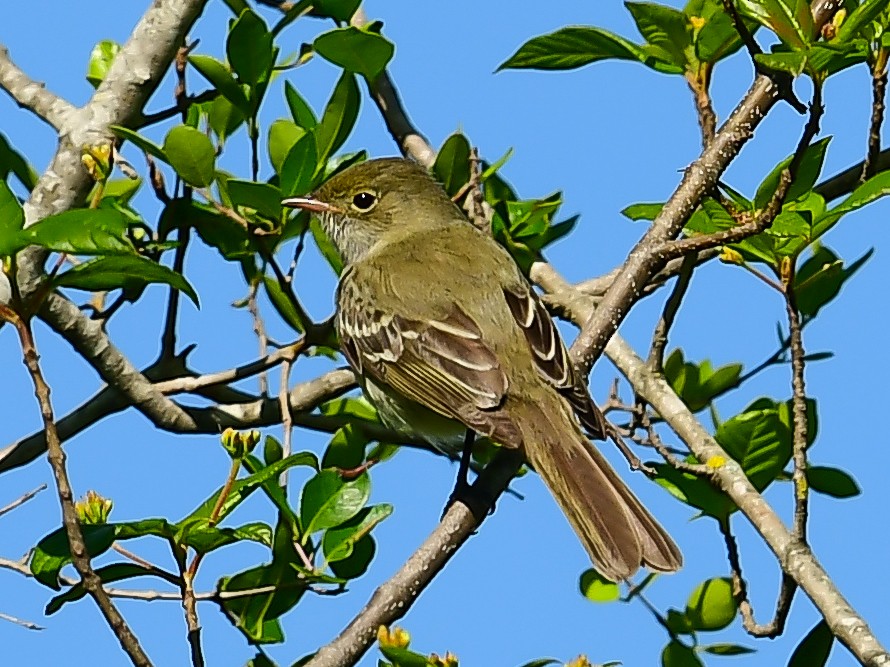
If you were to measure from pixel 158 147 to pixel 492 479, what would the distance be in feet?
4.59

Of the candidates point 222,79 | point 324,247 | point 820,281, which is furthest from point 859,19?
point 324,247

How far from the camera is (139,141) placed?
4.02m

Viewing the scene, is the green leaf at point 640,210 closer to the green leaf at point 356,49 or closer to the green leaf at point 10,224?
the green leaf at point 356,49

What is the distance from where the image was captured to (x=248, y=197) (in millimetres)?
4137

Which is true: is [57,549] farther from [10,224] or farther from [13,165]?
[13,165]

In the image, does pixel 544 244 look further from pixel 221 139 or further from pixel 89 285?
pixel 89 285

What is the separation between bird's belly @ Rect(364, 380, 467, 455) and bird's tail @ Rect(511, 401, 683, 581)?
42cm

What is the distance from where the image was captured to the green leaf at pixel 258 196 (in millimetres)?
4047

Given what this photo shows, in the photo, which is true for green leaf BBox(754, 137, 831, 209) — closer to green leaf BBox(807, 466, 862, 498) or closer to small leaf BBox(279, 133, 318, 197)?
green leaf BBox(807, 466, 862, 498)

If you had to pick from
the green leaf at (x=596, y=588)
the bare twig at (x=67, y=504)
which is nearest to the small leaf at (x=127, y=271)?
the bare twig at (x=67, y=504)

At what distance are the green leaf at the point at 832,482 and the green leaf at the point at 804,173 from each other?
0.86m

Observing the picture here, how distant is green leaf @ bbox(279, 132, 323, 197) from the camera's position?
406 cm

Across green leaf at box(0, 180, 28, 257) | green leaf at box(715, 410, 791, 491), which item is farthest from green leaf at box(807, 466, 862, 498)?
green leaf at box(0, 180, 28, 257)

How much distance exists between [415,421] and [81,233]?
2195 mm
